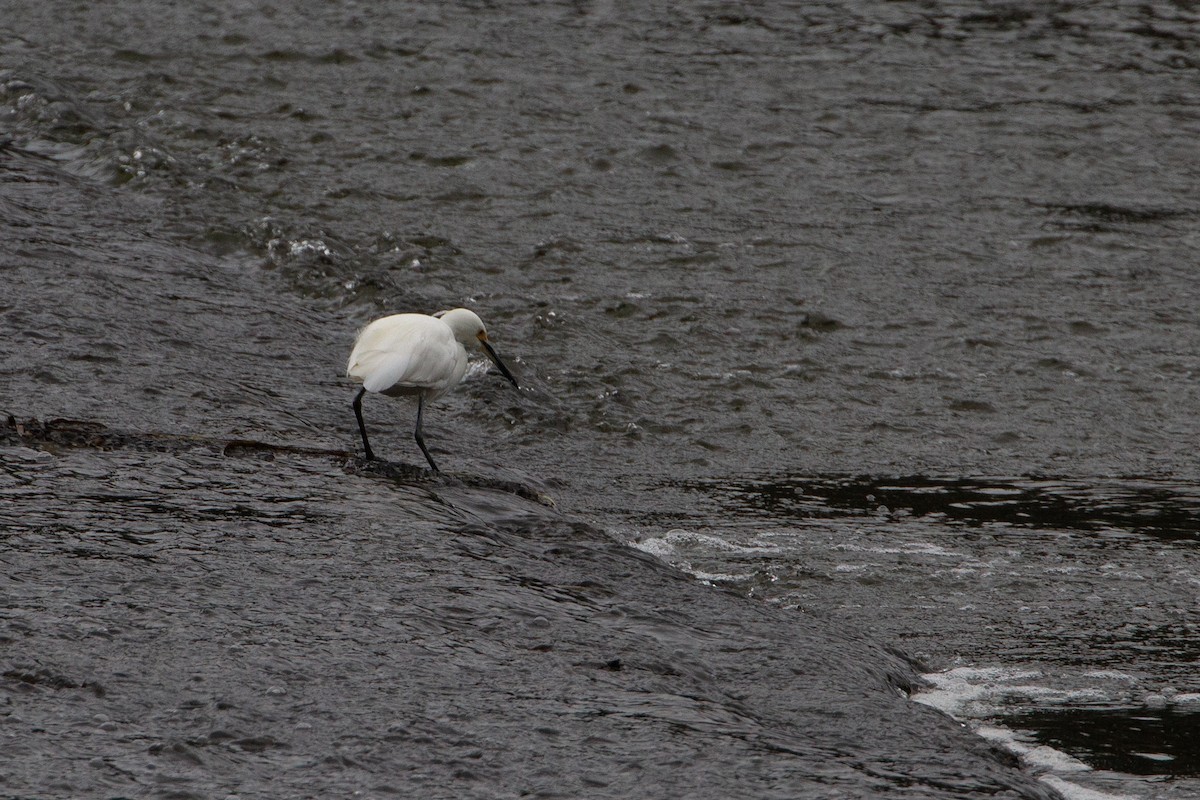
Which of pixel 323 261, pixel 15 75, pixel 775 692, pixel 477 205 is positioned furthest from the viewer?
pixel 15 75

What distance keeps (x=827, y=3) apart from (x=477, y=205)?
5.39m

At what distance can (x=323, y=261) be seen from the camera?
9.23m

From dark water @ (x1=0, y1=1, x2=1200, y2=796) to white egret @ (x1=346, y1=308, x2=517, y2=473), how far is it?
350 mm

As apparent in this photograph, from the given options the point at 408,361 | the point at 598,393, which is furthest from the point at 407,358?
the point at 598,393

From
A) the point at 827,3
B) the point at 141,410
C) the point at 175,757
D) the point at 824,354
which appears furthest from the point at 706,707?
the point at 827,3

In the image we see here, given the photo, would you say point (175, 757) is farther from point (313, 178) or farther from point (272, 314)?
point (313, 178)

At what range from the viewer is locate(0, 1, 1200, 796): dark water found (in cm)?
383

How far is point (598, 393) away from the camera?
821cm

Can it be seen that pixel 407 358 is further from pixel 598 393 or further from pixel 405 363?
pixel 598 393

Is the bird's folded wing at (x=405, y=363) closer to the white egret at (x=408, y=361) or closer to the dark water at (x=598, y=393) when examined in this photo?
the white egret at (x=408, y=361)

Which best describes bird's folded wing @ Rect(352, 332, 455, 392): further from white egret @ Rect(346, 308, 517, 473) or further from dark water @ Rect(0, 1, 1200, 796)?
dark water @ Rect(0, 1, 1200, 796)

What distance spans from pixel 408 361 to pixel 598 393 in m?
2.60

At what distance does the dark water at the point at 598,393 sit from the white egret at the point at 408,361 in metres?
0.35

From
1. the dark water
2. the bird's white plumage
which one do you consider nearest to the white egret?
the bird's white plumage
